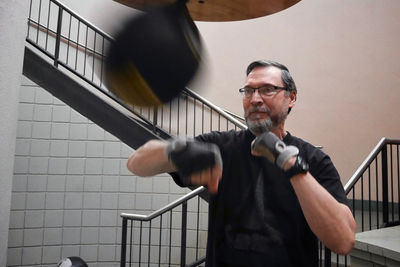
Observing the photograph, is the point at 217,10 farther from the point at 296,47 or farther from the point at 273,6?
the point at 296,47

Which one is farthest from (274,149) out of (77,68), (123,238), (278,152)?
(77,68)

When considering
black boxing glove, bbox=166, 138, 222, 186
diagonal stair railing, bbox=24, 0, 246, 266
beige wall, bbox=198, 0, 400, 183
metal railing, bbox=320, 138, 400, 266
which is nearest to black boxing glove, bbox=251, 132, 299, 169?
black boxing glove, bbox=166, 138, 222, 186

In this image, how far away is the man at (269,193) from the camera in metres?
1.02

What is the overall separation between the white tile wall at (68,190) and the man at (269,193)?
2783 mm

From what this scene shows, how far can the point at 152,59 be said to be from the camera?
2.27 ft

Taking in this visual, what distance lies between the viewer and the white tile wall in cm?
357

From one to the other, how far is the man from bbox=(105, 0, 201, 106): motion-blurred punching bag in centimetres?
30

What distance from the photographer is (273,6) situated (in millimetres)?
951

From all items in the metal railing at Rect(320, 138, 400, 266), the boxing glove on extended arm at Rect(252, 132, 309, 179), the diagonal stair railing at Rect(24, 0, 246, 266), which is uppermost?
the diagonal stair railing at Rect(24, 0, 246, 266)

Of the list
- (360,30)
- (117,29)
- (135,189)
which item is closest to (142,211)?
(135,189)

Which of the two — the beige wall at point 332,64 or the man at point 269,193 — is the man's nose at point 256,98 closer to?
the man at point 269,193

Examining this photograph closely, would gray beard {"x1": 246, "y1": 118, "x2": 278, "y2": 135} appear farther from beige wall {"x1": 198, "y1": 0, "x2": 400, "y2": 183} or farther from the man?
beige wall {"x1": 198, "y1": 0, "x2": 400, "y2": 183}

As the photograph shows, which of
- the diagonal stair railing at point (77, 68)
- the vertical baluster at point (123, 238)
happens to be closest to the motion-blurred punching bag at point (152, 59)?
the diagonal stair railing at point (77, 68)

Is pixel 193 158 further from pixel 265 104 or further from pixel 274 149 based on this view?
pixel 265 104
